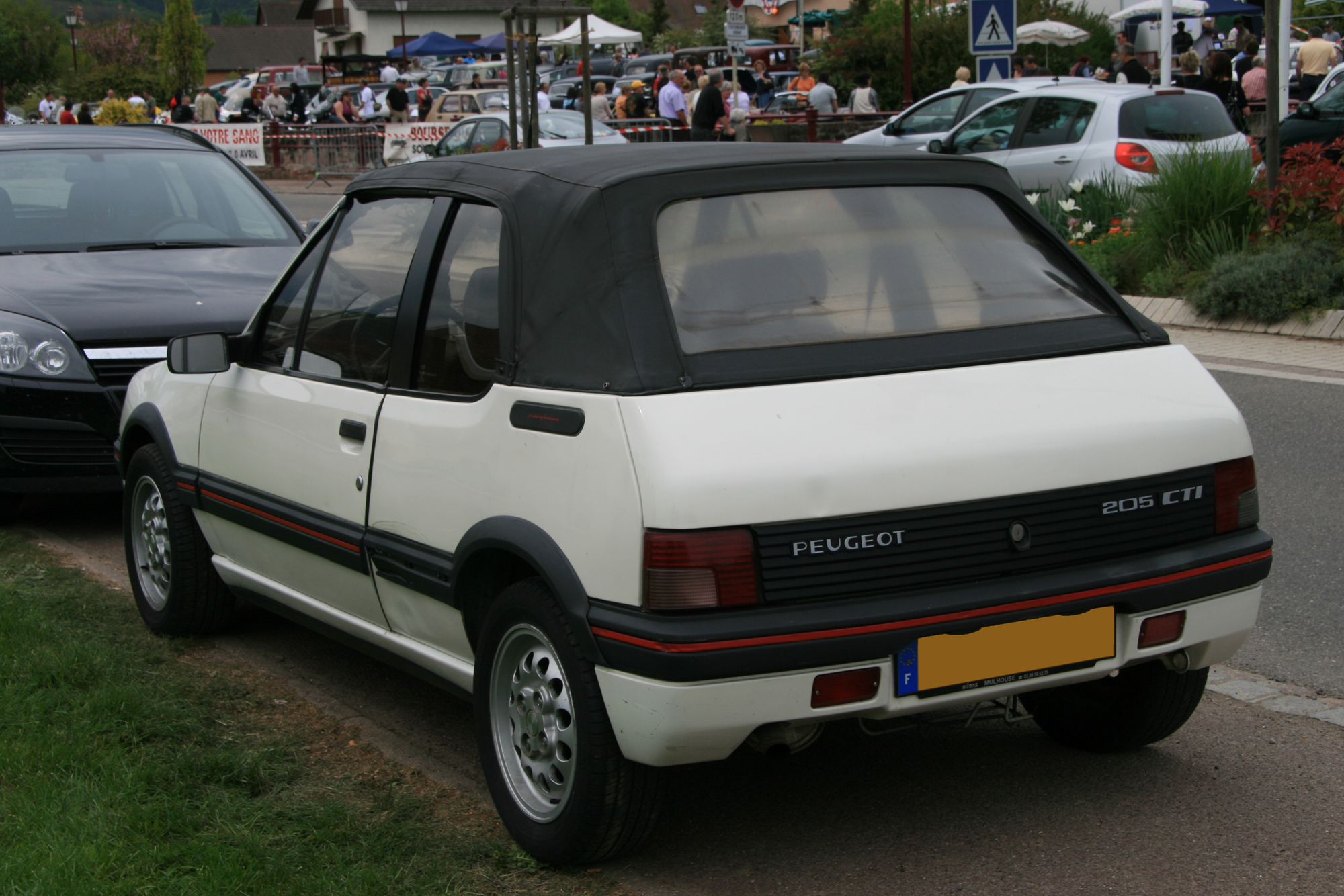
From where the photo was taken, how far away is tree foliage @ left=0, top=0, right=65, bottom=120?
81938 millimetres

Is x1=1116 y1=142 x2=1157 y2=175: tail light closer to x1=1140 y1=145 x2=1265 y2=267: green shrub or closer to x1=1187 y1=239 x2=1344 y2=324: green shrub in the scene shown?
x1=1140 y1=145 x2=1265 y2=267: green shrub

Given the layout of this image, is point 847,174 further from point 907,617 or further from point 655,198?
point 907,617

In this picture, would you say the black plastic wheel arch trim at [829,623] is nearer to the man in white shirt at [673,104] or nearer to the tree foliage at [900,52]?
the man in white shirt at [673,104]

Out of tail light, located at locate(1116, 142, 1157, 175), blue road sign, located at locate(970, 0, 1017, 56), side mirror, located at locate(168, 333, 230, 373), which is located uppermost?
blue road sign, located at locate(970, 0, 1017, 56)

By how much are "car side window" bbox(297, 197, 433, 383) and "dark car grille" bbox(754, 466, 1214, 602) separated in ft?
4.91

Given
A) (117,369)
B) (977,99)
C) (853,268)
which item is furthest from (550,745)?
(977,99)

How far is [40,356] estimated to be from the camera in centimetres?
667

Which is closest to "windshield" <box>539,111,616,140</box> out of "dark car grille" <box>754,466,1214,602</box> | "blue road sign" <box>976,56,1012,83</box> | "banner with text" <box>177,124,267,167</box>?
"blue road sign" <box>976,56,1012,83</box>

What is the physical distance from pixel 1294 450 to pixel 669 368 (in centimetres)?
551

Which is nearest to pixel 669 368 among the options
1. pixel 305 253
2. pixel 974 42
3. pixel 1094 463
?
pixel 1094 463

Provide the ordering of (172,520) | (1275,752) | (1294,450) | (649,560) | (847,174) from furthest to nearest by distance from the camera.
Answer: (1294,450)
(172,520)
(1275,752)
(847,174)
(649,560)

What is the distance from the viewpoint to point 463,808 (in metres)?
3.81

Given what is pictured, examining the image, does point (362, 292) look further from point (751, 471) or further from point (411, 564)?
point (751, 471)

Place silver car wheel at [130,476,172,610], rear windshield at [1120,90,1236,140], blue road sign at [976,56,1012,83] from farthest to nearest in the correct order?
blue road sign at [976,56,1012,83] → rear windshield at [1120,90,1236,140] → silver car wheel at [130,476,172,610]
